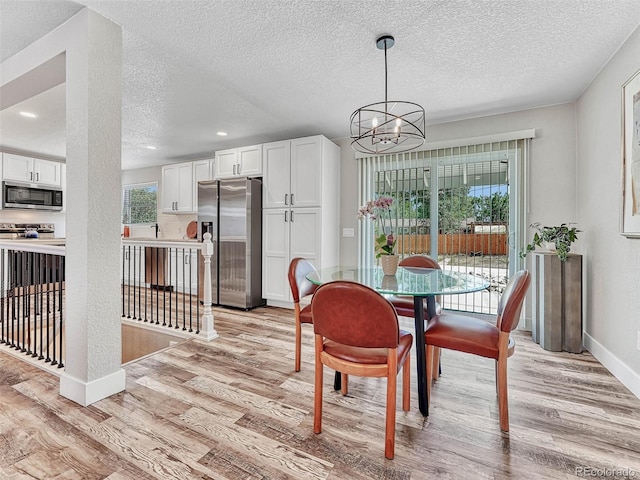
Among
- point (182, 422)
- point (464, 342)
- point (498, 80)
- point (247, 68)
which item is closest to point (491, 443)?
point (464, 342)

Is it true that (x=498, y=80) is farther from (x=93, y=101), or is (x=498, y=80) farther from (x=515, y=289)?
(x=93, y=101)

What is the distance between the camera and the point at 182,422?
1.77 metres

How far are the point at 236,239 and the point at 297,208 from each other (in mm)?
980

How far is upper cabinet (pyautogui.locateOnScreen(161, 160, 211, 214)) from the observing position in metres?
5.40

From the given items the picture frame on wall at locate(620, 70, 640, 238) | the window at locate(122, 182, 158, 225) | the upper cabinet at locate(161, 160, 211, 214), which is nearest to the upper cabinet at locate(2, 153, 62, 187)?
the window at locate(122, 182, 158, 225)

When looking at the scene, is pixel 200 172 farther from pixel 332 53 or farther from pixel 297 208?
pixel 332 53

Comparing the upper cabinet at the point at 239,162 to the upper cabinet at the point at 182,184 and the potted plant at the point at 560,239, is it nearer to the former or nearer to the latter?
the upper cabinet at the point at 182,184

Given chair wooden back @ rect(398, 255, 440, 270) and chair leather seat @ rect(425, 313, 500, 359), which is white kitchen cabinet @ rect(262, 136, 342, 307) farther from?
chair leather seat @ rect(425, 313, 500, 359)

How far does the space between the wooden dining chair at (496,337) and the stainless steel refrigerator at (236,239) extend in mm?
2920

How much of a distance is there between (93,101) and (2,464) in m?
1.97

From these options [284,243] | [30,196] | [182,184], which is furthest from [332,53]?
[30,196]

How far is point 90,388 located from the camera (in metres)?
1.94

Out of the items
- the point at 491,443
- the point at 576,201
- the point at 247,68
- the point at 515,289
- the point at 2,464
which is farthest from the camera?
the point at 576,201
